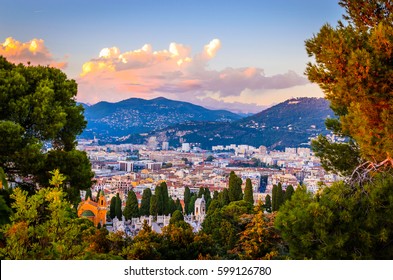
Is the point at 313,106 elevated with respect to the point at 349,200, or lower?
elevated

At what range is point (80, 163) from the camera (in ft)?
19.8

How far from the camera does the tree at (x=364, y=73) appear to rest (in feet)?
12.6

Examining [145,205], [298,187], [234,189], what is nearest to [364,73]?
[298,187]

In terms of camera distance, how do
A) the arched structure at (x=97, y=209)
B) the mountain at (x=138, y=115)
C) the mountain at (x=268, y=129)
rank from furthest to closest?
the mountain at (x=268, y=129)
the mountain at (x=138, y=115)
the arched structure at (x=97, y=209)

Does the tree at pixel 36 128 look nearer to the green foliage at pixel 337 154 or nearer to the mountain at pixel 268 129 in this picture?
the green foliage at pixel 337 154

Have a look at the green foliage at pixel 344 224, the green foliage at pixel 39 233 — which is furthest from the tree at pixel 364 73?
the green foliage at pixel 39 233

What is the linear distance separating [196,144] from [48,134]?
168 feet

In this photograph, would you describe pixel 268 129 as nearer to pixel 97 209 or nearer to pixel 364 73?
pixel 97 209

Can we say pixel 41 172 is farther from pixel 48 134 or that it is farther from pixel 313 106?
pixel 313 106

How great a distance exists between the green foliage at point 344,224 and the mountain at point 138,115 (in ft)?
80.9

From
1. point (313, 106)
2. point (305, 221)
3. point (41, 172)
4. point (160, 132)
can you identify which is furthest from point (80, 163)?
point (160, 132)

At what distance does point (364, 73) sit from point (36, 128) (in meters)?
4.20

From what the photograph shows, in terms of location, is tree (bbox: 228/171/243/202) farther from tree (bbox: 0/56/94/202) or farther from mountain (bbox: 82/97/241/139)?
tree (bbox: 0/56/94/202)

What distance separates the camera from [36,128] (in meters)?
5.93
